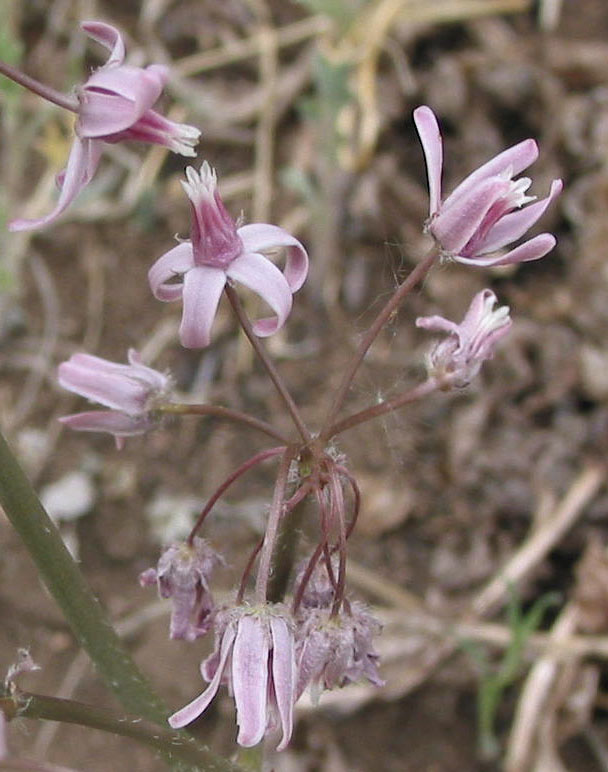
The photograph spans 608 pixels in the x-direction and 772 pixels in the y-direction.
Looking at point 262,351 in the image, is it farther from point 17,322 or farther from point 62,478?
point 17,322

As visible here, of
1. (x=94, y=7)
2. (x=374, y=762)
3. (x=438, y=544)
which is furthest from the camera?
(x=94, y=7)

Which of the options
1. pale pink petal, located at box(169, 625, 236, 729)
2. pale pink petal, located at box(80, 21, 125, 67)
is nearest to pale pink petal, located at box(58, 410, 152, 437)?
pale pink petal, located at box(169, 625, 236, 729)

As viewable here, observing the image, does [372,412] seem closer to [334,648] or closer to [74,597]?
[334,648]

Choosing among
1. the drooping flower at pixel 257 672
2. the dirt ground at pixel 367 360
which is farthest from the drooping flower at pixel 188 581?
the dirt ground at pixel 367 360

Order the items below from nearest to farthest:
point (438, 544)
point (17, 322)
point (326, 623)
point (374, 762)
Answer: point (326, 623)
point (374, 762)
point (438, 544)
point (17, 322)

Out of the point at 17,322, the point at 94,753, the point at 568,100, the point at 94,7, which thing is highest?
the point at 94,7

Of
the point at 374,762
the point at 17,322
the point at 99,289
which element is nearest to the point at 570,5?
the point at 99,289

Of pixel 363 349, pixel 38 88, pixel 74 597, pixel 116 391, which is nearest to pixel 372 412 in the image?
pixel 363 349

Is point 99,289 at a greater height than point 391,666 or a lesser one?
greater
